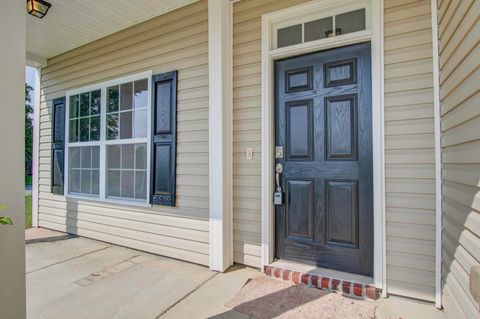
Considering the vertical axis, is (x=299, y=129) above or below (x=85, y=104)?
below

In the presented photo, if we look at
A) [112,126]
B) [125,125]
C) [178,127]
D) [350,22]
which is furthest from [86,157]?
[350,22]

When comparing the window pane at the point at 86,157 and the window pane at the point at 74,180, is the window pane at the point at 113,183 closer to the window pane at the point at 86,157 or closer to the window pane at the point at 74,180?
the window pane at the point at 86,157

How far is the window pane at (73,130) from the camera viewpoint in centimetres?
400

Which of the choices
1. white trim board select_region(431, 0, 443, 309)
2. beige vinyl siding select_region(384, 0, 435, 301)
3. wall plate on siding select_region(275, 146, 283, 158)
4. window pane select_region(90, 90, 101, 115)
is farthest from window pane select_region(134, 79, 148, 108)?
white trim board select_region(431, 0, 443, 309)

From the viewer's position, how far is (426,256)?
1.99 meters

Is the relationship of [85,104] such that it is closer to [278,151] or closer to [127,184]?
[127,184]

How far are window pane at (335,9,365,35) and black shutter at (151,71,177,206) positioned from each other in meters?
1.72

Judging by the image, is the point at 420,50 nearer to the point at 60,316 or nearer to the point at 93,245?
the point at 60,316

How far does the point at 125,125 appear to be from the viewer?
3447 mm

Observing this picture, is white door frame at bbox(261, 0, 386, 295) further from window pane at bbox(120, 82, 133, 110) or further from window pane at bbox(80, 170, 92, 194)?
window pane at bbox(80, 170, 92, 194)

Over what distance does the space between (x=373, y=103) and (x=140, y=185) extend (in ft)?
8.70

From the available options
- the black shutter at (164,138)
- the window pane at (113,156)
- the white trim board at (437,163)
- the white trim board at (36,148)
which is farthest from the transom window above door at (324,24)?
the white trim board at (36,148)

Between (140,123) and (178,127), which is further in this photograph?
(140,123)

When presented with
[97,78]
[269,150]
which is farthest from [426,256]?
[97,78]
